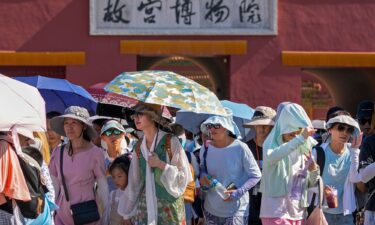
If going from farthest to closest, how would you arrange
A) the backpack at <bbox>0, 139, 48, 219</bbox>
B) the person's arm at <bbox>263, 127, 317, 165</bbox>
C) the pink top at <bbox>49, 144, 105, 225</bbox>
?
the pink top at <bbox>49, 144, 105, 225</bbox> → the person's arm at <bbox>263, 127, 317, 165</bbox> → the backpack at <bbox>0, 139, 48, 219</bbox>

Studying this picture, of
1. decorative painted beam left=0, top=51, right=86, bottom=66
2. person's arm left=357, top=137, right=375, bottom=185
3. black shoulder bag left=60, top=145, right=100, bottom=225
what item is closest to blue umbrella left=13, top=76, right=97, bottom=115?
black shoulder bag left=60, top=145, right=100, bottom=225

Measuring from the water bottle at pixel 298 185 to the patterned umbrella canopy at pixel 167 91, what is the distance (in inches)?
45.5

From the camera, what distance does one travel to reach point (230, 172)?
859cm

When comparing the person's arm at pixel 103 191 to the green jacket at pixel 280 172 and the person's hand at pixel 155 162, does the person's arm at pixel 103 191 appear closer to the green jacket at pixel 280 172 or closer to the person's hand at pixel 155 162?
the person's hand at pixel 155 162

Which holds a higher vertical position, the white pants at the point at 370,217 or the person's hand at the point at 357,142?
the person's hand at the point at 357,142

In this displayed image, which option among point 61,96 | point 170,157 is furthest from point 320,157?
point 61,96

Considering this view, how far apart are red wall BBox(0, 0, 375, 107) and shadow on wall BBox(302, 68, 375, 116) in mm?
1430

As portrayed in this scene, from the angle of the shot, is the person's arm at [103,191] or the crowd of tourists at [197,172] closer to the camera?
the crowd of tourists at [197,172]

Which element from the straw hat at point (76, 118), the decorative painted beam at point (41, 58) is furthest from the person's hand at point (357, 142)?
the decorative painted beam at point (41, 58)

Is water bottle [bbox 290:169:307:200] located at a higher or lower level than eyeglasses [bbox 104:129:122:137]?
lower

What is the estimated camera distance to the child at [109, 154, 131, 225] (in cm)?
809

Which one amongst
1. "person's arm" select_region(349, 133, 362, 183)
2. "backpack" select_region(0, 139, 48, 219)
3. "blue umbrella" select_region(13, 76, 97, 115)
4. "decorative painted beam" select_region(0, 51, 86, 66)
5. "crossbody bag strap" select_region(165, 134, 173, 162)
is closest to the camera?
"backpack" select_region(0, 139, 48, 219)

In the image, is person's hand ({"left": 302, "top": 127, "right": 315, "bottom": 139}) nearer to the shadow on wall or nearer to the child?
the child

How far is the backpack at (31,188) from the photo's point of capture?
6.11 m
